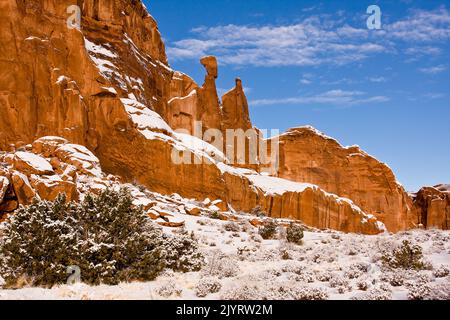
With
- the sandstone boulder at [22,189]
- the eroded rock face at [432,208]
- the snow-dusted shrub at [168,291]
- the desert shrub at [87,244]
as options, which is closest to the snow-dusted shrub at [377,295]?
the snow-dusted shrub at [168,291]

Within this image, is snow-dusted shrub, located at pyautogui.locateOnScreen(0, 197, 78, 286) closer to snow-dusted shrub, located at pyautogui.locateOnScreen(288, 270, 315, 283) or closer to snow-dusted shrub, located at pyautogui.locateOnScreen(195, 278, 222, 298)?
snow-dusted shrub, located at pyautogui.locateOnScreen(195, 278, 222, 298)

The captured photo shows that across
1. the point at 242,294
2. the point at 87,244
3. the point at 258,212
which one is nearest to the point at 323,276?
the point at 242,294

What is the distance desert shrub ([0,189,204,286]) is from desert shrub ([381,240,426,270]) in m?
6.35

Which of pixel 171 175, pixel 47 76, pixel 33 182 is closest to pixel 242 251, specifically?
pixel 33 182

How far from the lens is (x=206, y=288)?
34.3ft

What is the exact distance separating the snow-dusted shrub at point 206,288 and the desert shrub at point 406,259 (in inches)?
213

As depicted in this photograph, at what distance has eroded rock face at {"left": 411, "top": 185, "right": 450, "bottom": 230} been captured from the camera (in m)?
83.6

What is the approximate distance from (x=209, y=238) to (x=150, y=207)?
15.5 ft

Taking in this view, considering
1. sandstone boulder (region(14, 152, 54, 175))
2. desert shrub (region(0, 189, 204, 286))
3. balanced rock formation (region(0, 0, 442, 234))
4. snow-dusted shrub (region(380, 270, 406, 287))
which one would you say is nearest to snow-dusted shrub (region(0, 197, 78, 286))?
desert shrub (region(0, 189, 204, 286))

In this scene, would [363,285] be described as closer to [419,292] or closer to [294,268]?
[419,292]

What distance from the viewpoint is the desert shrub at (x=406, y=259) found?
40.5 feet

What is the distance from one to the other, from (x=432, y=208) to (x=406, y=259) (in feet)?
268

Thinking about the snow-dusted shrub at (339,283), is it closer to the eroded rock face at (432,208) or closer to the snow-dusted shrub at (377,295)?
the snow-dusted shrub at (377,295)
